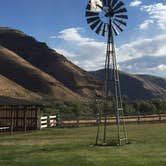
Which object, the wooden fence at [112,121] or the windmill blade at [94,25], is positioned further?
the wooden fence at [112,121]

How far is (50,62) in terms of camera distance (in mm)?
145500

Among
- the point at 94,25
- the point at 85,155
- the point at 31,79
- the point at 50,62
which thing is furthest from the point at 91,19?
the point at 50,62

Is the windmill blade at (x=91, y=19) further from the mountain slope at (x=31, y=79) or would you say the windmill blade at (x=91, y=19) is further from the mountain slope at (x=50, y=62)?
the mountain slope at (x=50, y=62)

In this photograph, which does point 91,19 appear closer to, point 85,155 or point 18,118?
point 85,155

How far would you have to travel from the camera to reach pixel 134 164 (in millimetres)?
16062

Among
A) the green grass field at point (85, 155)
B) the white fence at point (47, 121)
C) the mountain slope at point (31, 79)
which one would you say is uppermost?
the mountain slope at point (31, 79)

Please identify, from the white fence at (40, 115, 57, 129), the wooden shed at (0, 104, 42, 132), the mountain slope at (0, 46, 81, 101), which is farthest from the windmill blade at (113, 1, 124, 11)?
the mountain slope at (0, 46, 81, 101)

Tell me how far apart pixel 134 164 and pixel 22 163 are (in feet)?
13.7

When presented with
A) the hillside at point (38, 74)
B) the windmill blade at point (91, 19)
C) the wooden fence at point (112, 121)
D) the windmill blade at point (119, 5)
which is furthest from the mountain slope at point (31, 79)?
the windmill blade at point (119, 5)

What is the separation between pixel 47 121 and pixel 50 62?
103 meters

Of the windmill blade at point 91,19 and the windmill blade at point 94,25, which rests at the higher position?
the windmill blade at point 91,19

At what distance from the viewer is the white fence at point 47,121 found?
137 feet

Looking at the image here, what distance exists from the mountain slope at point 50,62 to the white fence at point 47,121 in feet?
283

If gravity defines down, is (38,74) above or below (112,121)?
above
